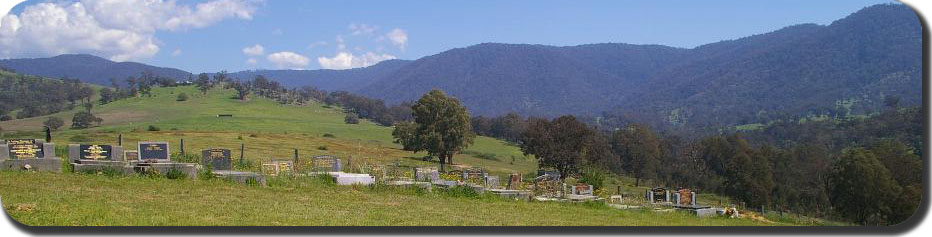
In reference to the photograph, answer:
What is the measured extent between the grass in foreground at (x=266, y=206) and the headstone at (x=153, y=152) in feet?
8.62

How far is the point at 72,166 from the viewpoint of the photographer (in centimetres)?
1641


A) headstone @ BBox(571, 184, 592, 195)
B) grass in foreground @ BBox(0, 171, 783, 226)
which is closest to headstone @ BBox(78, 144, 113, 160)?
grass in foreground @ BBox(0, 171, 783, 226)

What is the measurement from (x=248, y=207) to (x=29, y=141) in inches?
318

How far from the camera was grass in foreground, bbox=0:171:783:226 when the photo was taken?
10391 mm

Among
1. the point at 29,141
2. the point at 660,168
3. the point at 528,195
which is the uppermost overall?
the point at 29,141

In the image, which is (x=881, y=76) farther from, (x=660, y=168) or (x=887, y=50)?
(x=660, y=168)

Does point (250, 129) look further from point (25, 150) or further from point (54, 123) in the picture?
point (25, 150)

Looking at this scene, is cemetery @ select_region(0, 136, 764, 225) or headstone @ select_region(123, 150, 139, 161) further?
headstone @ select_region(123, 150, 139, 161)

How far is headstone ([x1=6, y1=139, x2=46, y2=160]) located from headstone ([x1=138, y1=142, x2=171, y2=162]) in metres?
2.14

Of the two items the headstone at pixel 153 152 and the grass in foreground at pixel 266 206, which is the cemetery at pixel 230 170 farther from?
the grass in foreground at pixel 266 206

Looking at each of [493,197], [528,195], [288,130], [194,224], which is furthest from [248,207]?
[288,130]

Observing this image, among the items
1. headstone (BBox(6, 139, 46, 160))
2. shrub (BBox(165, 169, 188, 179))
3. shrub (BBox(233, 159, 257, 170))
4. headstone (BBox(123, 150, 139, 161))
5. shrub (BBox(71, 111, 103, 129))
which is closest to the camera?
shrub (BBox(165, 169, 188, 179))

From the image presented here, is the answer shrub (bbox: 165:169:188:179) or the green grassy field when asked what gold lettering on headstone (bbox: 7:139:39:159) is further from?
shrub (bbox: 165:169:188:179)

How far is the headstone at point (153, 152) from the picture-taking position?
18094mm
